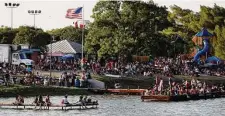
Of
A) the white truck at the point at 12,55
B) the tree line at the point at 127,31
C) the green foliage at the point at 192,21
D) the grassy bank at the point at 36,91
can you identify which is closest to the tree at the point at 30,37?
the green foliage at the point at 192,21

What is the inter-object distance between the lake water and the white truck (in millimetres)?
20371

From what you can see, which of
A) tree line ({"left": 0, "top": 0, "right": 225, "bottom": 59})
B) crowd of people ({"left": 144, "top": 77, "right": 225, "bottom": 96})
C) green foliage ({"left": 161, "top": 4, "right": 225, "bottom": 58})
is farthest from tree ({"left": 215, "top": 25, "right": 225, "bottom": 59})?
crowd of people ({"left": 144, "top": 77, "right": 225, "bottom": 96})

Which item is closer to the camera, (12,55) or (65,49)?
(12,55)

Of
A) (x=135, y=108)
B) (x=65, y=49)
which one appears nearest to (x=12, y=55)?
(x=65, y=49)

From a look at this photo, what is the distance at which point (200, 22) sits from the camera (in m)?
128

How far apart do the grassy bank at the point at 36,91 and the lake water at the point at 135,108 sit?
203cm

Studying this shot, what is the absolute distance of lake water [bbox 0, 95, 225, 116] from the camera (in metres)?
63.8

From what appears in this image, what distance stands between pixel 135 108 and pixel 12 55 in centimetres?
3220

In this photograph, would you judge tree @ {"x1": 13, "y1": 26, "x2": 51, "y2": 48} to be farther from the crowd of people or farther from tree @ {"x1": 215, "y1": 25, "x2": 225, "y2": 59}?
the crowd of people

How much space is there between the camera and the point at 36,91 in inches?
3115

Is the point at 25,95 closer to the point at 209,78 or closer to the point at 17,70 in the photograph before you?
the point at 17,70

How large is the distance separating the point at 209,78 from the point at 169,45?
1813 centimetres

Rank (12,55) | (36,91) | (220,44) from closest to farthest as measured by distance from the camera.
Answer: (36,91)
(12,55)
(220,44)

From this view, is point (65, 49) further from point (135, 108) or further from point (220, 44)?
point (135, 108)
